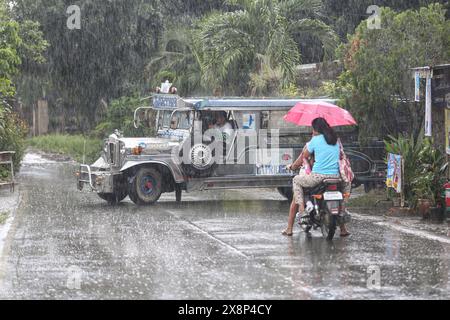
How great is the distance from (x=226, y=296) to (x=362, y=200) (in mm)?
9645

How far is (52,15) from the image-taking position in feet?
111

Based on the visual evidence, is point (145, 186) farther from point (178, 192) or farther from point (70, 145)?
point (70, 145)

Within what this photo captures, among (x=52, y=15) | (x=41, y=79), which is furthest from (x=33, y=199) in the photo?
(x=41, y=79)

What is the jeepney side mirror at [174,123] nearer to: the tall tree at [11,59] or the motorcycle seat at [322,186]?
the tall tree at [11,59]

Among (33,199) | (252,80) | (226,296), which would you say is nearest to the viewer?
(226,296)

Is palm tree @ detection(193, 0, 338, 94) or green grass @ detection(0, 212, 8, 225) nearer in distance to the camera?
green grass @ detection(0, 212, 8, 225)

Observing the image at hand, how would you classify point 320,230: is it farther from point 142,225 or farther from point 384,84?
point 384,84

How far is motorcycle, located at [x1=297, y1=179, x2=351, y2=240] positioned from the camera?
12.6 m

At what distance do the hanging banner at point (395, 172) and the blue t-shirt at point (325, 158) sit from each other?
10.5ft

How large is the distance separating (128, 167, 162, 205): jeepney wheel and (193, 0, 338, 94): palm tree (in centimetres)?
713

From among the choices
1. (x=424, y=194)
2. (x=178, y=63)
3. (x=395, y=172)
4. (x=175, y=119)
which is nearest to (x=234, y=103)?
(x=175, y=119)

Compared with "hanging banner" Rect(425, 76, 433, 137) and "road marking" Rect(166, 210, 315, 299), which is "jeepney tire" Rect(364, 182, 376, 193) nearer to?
"hanging banner" Rect(425, 76, 433, 137)

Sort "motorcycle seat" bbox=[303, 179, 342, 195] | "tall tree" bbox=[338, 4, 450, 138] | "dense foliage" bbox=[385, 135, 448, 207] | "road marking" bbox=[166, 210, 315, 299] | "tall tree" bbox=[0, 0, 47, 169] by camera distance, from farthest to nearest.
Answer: "tall tree" bbox=[0, 0, 47, 169] → "tall tree" bbox=[338, 4, 450, 138] → "dense foliage" bbox=[385, 135, 448, 207] → "motorcycle seat" bbox=[303, 179, 342, 195] → "road marking" bbox=[166, 210, 315, 299]

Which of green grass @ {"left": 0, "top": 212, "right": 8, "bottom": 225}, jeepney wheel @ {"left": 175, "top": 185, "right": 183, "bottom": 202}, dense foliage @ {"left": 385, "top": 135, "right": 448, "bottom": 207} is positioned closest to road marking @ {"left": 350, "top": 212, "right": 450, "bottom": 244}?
dense foliage @ {"left": 385, "top": 135, "right": 448, "bottom": 207}
